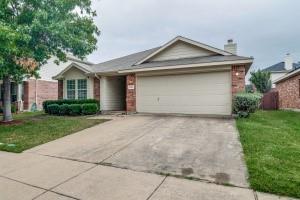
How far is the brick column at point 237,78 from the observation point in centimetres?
1091

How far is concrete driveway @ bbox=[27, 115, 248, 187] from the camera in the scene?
465 cm

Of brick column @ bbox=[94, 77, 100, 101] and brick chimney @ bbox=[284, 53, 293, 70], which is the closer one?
brick column @ bbox=[94, 77, 100, 101]

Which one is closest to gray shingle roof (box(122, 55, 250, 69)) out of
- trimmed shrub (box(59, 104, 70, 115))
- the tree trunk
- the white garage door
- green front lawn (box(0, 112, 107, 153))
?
the white garage door

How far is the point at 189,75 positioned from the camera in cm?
1225

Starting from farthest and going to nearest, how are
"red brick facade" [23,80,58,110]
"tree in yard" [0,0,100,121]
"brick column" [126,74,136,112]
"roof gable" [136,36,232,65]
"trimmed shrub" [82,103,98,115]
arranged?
1. "red brick facade" [23,80,58,110]
2. "trimmed shrub" [82,103,98,115]
3. "brick column" [126,74,136,112]
4. "roof gable" [136,36,232,65]
5. "tree in yard" [0,0,100,121]

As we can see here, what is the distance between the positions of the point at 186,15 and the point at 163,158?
49.2ft

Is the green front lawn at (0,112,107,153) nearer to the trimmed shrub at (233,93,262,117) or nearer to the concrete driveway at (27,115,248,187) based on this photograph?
the concrete driveway at (27,115,248,187)

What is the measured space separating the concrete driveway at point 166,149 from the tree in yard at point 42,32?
4587mm

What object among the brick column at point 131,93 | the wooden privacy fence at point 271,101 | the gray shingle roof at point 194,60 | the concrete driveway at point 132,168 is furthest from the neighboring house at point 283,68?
the concrete driveway at point 132,168

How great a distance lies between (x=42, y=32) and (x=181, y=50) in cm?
775

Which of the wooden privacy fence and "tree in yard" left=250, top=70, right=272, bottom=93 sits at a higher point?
"tree in yard" left=250, top=70, right=272, bottom=93

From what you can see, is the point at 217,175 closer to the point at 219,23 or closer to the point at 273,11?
the point at 273,11

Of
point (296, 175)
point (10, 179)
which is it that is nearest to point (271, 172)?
point (296, 175)

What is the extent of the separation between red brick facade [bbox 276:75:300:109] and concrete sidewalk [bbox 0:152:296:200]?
15.1 metres
